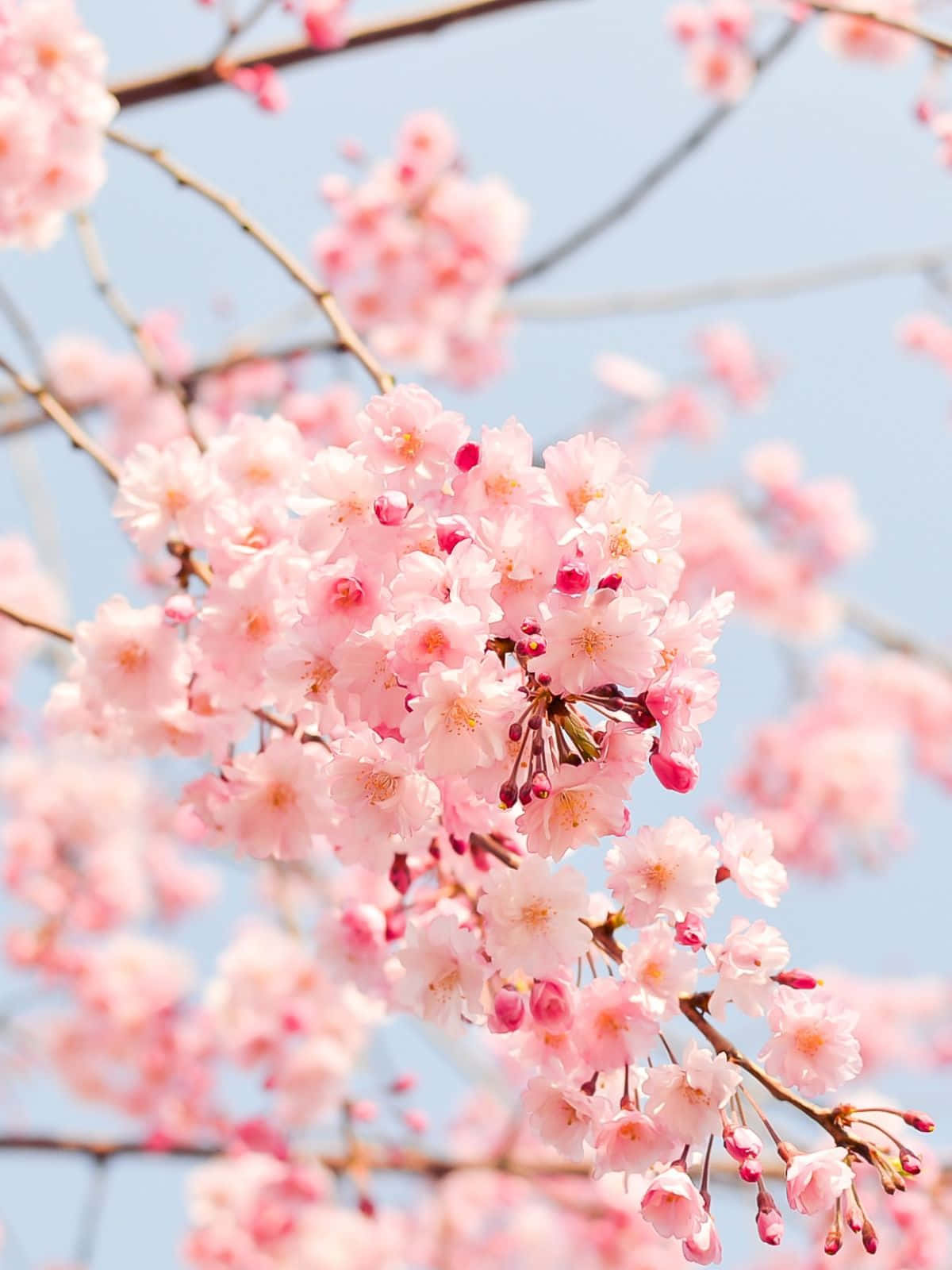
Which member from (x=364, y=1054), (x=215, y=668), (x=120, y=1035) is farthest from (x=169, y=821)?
(x=215, y=668)

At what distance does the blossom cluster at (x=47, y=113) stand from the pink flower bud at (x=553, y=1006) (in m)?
2.21

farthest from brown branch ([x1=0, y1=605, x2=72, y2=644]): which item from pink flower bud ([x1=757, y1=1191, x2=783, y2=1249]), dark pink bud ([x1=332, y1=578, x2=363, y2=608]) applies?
pink flower bud ([x1=757, y1=1191, x2=783, y2=1249])

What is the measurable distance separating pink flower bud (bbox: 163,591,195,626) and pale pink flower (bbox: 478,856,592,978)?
70 centimetres

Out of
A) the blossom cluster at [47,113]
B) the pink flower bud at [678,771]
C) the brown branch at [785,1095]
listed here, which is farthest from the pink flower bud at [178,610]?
the blossom cluster at [47,113]

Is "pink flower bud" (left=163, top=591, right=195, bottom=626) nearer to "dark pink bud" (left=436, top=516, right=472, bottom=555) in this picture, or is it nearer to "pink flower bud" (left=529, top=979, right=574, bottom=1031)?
"dark pink bud" (left=436, top=516, right=472, bottom=555)

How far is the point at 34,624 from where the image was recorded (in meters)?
1.82

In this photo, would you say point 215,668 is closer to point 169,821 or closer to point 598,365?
point 169,821

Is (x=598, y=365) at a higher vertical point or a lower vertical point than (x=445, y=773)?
lower

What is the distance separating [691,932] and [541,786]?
0.30 m

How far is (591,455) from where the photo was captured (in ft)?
4.51

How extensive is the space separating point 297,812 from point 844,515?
23.6 ft

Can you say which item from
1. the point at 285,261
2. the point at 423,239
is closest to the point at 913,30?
the point at 285,261

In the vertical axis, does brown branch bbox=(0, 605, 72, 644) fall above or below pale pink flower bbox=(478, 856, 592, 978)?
below

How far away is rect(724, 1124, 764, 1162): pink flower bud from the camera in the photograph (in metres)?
1.31
